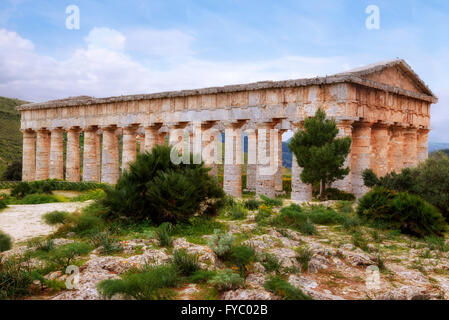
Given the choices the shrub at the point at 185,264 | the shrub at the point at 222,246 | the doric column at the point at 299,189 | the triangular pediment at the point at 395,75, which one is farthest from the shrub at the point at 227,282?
the triangular pediment at the point at 395,75

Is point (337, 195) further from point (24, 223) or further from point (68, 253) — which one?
point (68, 253)

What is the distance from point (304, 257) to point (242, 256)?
1.28m


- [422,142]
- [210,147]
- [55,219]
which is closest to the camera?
[55,219]

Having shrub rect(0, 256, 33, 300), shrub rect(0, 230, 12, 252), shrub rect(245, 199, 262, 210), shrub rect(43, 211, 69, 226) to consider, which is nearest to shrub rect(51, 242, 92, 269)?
shrub rect(0, 256, 33, 300)

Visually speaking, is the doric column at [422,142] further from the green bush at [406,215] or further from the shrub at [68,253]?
the shrub at [68,253]

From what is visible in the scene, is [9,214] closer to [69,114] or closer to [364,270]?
[364,270]

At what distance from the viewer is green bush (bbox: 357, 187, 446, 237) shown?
11094 millimetres

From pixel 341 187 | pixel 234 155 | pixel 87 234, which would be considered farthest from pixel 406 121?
pixel 87 234

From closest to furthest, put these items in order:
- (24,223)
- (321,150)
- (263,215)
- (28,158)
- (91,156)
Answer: (24,223)
(263,215)
(321,150)
(91,156)
(28,158)

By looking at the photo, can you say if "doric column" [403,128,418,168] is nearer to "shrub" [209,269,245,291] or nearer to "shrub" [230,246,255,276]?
"shrub" [230,246,255,276]

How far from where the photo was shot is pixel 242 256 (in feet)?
23.6

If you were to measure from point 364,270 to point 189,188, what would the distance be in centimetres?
446

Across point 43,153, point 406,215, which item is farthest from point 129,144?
point 406,215

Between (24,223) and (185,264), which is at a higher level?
(185,264)
